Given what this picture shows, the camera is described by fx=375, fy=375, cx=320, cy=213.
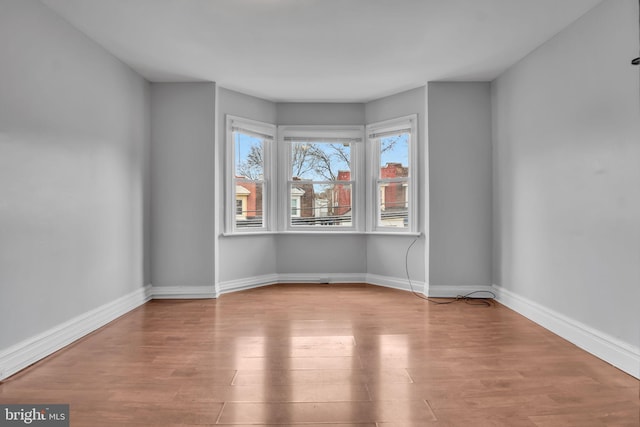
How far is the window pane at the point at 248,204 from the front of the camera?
16.5 feet

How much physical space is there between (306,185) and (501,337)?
3.26 meters

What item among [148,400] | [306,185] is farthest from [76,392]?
[306,185]

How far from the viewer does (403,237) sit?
498cm

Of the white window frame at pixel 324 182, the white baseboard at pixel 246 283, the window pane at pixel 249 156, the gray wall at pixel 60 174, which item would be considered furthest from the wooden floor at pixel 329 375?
the window pane at pixel 249 156

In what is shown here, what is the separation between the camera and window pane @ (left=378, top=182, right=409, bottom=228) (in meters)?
5.04

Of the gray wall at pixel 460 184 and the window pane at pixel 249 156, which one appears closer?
the gray wall at pixel 460 184

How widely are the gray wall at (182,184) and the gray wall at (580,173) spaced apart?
11.2ft

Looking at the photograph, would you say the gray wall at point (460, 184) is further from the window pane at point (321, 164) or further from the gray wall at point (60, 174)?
the gray wall at point (60, 174)

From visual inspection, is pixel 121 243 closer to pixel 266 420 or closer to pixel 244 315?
pixel 244 315

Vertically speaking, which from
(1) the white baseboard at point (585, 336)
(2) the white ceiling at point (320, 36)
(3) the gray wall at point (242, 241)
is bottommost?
(1) the white baseboard at point (585, 336)

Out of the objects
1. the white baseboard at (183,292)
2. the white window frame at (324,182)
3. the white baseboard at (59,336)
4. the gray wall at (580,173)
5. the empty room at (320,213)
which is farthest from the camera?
the white window frame at (324,182)

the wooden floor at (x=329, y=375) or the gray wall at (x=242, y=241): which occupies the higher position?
the gray wall at (x=242, y=241)

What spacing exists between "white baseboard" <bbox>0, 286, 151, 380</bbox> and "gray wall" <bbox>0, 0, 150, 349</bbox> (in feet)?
0.19

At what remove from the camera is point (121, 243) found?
3850 mm
